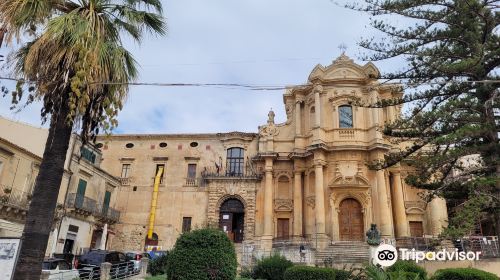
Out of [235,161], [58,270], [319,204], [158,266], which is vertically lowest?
[58,270]

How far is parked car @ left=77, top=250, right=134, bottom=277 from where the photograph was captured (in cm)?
1783

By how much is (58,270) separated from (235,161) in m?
19.8

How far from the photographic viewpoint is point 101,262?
18.4 meters

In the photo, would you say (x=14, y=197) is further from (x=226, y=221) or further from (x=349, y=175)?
(x=349, y=175)

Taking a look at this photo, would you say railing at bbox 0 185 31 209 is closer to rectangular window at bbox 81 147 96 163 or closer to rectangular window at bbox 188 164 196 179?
rectangular window at bbox 81 147 96 163

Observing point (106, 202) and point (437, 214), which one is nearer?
point (437, 214)

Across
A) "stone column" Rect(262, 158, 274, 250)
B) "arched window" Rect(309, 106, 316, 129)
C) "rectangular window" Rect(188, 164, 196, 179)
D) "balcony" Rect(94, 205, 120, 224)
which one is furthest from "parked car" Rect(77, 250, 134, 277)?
"arched window" Rect(309, 106, 316, 129)

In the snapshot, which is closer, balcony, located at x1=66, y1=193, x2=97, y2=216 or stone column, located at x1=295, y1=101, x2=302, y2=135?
balcony, located at x1=66, y1=193, x2=97, y2=216

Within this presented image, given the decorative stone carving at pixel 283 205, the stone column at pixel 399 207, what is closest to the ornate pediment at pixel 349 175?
the stone column at pixel 399 207

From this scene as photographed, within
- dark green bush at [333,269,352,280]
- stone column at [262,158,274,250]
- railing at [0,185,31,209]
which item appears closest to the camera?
dark green bush at [333,269,352,280]

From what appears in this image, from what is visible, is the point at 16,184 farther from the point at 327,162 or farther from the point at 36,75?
the point at 327,162

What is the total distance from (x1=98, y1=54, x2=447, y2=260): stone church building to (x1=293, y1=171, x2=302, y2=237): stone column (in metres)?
0.08

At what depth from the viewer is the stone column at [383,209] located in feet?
89.6

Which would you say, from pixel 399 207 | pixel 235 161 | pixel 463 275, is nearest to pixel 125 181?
pixel 235 161
